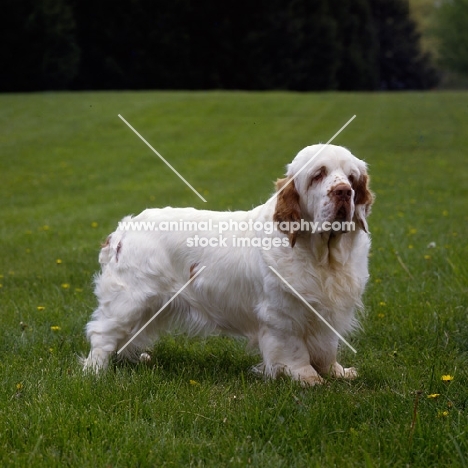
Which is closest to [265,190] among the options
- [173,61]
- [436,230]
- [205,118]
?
[436,230]

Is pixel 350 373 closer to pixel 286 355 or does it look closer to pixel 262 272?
pixel 286 355

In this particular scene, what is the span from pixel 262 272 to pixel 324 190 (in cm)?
59

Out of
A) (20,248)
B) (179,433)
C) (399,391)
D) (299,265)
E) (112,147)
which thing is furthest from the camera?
(112,147)

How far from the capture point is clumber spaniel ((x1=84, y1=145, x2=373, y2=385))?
359cm

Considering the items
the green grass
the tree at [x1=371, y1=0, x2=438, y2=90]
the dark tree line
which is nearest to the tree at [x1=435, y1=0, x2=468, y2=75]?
the tree at [x1=371, y1=0, x2=438, y2=90]

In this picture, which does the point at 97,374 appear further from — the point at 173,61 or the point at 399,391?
the point at 173,61

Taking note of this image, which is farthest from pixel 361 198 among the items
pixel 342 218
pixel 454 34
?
pixel 454 34

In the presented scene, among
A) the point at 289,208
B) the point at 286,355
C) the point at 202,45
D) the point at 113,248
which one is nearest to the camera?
the point at 289,208

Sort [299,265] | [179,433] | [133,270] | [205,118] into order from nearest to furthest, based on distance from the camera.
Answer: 1. [179,433]
2. [299,265]
3. [133,270]
4. [205,118]

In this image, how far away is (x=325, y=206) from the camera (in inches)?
136

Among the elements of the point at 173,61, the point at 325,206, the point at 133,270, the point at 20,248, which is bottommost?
the point at 20,248

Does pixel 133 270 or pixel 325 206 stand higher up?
pixel 325 206

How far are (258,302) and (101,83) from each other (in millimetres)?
33248

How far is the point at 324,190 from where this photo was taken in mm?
3445
